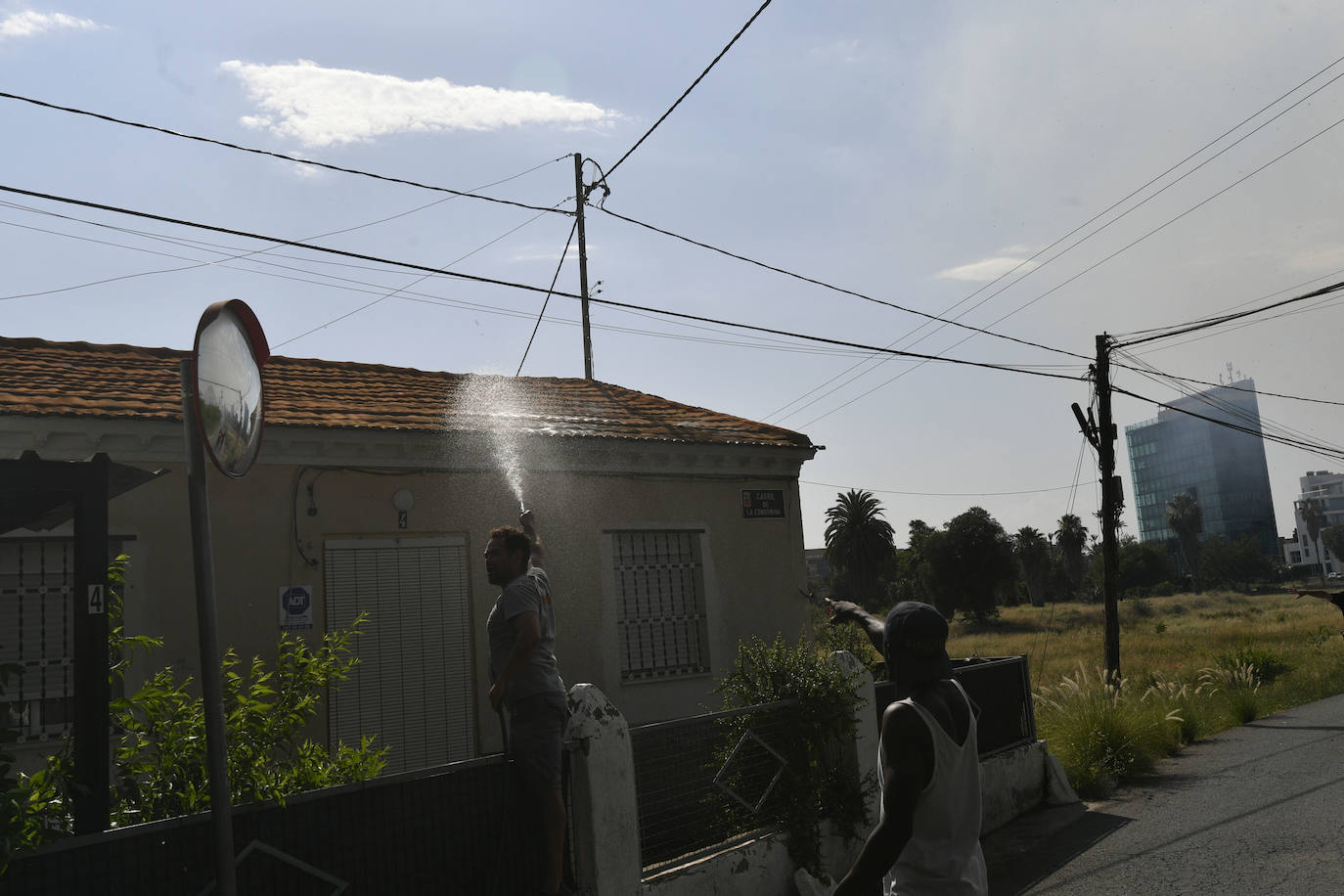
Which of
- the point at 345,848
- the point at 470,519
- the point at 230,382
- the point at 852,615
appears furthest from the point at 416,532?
the point at 230,382

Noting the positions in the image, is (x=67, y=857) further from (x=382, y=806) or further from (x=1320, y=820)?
(x=1320, y=820)

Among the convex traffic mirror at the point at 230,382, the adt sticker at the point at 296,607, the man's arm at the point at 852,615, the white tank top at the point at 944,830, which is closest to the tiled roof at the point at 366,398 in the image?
the adt sticker at the point at 296,607

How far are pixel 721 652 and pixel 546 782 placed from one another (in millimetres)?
6482

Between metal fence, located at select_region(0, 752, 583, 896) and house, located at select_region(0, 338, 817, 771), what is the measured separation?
11.3 ft

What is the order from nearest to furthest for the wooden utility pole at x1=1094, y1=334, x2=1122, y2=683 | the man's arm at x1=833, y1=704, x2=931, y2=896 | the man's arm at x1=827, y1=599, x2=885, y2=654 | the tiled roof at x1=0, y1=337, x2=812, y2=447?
1. the man's arm at x1=833, y1=704, x2=931, y2=896
2. the man's arm at x1=827, y1=599, x2=885, y2=654
3. the tiled roof at x1=0, y1=337, x2=812, y2=447
4. the wooden utility pole at x1=1094, y1=334, x2=1122, y2=683

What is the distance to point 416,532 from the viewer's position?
955 cm

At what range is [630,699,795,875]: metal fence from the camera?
600 centimetres

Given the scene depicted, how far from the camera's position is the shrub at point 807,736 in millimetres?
6770

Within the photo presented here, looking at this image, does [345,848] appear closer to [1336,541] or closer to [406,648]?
[406,648]

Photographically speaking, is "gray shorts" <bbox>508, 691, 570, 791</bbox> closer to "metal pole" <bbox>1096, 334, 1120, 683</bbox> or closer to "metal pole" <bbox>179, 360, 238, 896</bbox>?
"metal pole" <bbox>179, 360, 238, 896</bbox>

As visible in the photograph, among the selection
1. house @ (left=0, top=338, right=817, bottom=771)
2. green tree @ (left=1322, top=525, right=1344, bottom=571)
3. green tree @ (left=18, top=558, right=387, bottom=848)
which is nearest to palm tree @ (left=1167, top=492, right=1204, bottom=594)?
green tree @ (left=1322, top=525, right=1344, bottom=571)

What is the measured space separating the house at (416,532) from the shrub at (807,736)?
3.38 metres

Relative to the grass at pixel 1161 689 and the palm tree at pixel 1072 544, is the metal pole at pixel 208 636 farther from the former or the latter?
the palm tree at pixel 1072 544

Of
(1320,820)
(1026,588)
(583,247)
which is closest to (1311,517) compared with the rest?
(1026,588)
